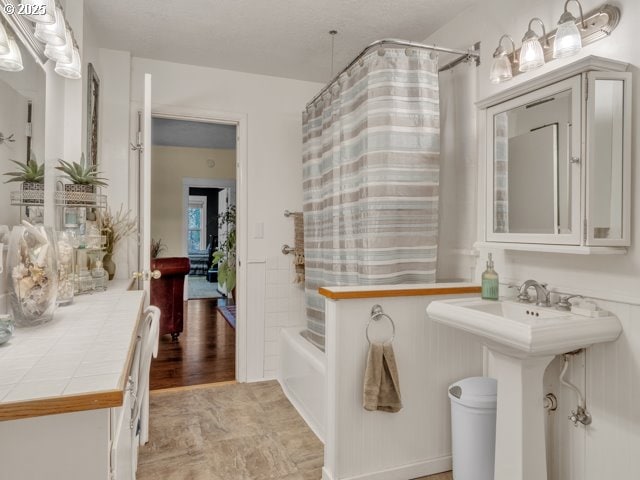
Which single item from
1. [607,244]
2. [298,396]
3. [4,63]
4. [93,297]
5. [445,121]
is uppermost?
[445,121]

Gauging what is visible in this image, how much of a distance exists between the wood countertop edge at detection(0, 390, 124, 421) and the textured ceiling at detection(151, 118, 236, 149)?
14.4ft

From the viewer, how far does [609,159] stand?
1515mm

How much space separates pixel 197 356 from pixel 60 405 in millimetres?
3396

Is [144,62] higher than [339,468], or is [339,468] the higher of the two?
[144,62]

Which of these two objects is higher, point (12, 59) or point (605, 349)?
point (12, 59)

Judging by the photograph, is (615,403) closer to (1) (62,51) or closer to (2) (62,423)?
(2) (62,423)

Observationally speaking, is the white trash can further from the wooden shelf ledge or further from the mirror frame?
the mirror frame

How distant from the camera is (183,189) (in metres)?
6.59

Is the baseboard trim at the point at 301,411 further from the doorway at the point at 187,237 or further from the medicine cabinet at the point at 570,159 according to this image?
the medicine cabinet at the point at 570,159

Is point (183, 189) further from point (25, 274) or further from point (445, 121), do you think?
point (25, 274)

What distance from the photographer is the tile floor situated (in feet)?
6.73

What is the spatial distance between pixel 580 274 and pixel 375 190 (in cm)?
99

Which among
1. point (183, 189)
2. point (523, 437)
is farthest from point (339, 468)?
point (183, 189)

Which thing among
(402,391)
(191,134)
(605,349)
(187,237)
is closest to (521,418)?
(605,349)
